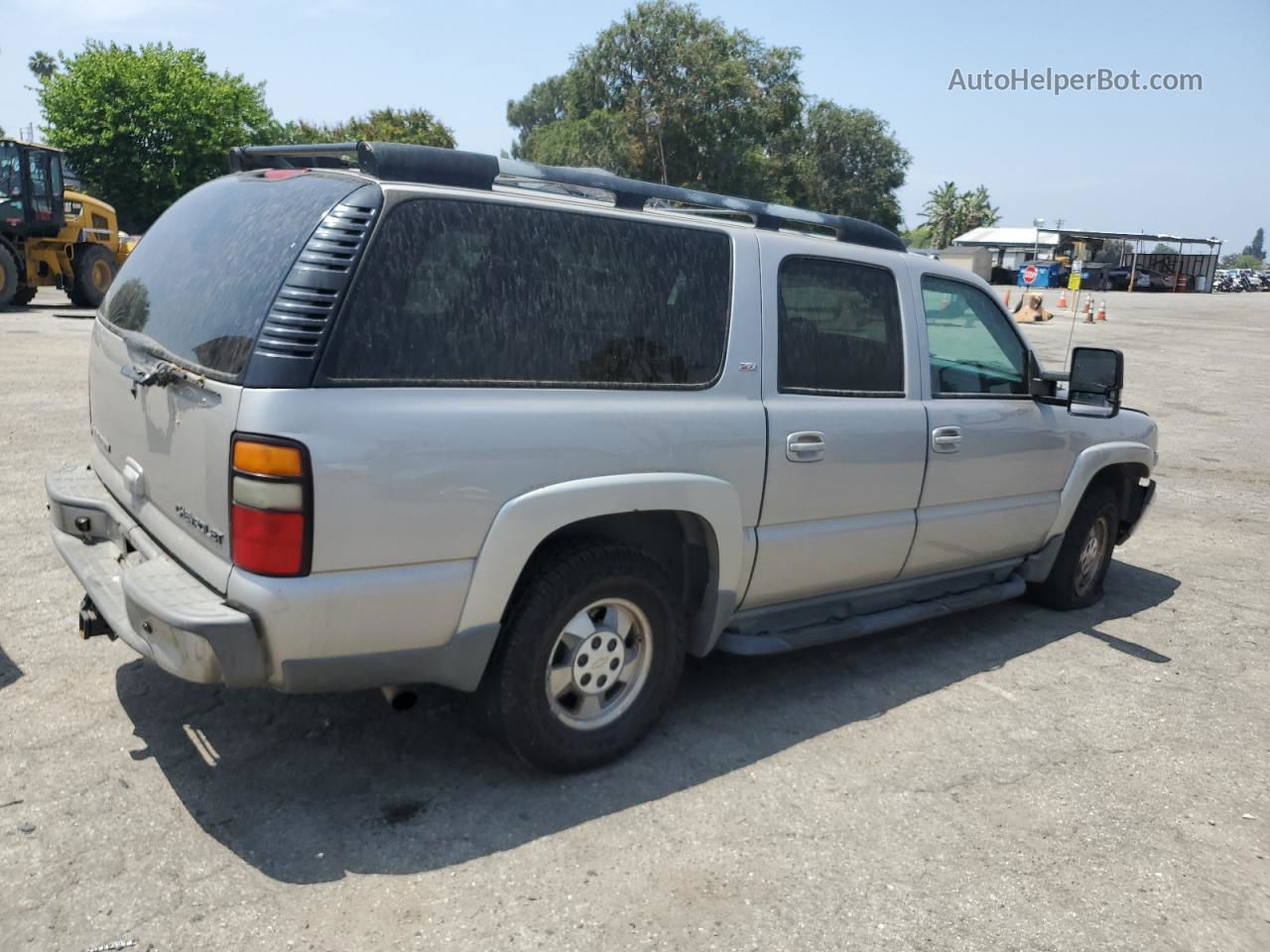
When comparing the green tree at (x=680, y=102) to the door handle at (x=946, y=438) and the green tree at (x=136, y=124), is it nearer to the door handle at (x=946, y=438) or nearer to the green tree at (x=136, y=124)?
the green tree at (x=136, y=124)

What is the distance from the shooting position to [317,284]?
109 inches

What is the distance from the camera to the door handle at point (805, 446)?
3775 millimetres

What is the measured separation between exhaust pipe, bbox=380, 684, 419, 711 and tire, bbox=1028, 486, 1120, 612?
371cm

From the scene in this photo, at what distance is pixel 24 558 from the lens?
5.09 metres

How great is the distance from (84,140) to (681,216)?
40.5 m

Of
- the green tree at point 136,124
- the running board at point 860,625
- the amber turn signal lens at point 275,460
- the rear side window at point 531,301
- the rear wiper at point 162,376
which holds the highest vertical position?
the green tree at point 136,124

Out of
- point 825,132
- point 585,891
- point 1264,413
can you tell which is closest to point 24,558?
point 585,891

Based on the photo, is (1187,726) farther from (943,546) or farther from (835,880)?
(835,880)

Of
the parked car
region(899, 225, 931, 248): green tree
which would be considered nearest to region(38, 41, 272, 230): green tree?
the parked car

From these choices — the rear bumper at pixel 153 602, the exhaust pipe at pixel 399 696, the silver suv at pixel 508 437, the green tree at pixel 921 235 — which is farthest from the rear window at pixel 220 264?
the green tree at pixel 921 235

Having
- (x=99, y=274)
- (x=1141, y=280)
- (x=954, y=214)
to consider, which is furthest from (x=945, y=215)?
(x=99, y=274)

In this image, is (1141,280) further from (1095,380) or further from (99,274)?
(1095,380)

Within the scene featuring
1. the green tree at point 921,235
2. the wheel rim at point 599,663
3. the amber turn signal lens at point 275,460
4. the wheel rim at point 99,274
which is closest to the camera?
the amber turn signal lens at point 275,460

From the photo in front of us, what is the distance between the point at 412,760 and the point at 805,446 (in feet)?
5.91
